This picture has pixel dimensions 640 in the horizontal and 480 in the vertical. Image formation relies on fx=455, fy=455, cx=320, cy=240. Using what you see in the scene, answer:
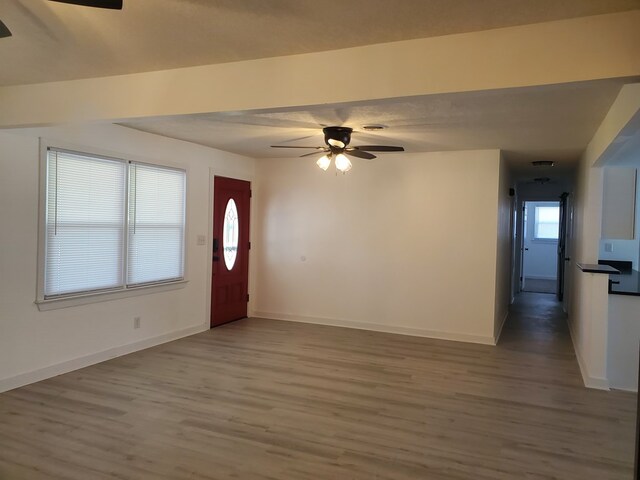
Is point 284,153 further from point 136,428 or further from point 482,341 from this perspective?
point 136,428

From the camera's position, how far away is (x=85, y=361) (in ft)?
14.9

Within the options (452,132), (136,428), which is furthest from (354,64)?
(136,428)

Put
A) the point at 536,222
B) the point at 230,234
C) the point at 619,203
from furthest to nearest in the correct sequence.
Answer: the point at 536,222, the point at 230,234, the point at 619,203

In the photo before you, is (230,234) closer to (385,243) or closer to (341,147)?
(385,243)

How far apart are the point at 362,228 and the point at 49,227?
3.90 meters

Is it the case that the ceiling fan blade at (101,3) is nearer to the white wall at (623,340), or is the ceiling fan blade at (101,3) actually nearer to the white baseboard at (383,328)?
the white wall at (623,340)

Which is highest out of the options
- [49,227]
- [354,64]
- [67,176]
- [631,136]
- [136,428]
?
[354,64]

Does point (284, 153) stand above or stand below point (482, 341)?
above

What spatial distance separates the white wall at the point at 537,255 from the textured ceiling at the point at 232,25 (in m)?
11.5

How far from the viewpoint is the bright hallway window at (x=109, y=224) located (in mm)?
4227

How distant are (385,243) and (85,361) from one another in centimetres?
393

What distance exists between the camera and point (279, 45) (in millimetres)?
2576

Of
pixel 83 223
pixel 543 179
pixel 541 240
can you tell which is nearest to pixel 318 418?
pixel 83 223

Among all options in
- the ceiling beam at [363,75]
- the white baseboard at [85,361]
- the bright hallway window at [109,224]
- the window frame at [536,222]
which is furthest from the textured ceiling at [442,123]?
the window frame at [536,222]
